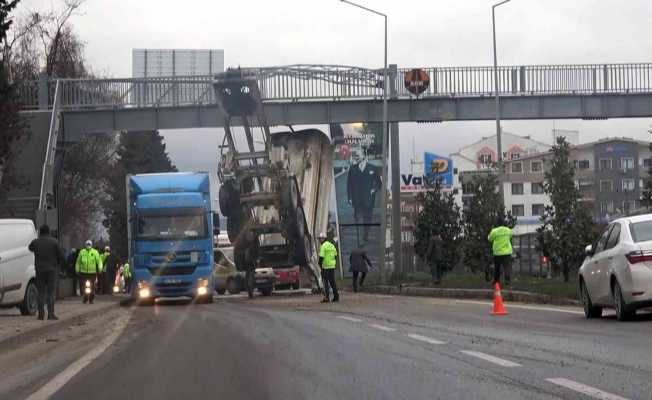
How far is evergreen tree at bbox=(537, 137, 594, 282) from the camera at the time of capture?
35.4 m

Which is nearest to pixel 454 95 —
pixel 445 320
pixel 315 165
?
pixel 315 165

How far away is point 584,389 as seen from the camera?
28.5ft

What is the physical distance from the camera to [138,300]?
3284cm

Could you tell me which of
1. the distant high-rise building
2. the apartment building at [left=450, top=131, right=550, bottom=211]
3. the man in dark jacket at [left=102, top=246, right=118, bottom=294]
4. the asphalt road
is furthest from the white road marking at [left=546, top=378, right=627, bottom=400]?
the apartment building at [left=450, top=131, right=550, bottom=211]

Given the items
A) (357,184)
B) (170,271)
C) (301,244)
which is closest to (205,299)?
(170,271)

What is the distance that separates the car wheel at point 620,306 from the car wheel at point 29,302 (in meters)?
13.3

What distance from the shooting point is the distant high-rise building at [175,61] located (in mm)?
90500

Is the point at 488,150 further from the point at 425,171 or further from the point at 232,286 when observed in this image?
the point at 232,286

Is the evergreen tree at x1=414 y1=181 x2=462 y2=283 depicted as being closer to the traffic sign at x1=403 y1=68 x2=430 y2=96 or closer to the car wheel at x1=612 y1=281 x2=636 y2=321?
the traffic sign at x1=403 y1=68 x2=430 y2=96

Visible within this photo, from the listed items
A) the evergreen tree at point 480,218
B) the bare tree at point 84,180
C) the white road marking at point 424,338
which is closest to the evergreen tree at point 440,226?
the evergreen tree at point 480,218

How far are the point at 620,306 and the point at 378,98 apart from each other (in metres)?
29.5

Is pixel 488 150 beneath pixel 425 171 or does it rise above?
above

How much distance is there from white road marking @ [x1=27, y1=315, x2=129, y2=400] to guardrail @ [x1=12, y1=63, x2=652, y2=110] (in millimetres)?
28184

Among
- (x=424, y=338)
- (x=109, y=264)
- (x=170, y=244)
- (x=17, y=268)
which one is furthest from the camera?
(x=109, y=264)
